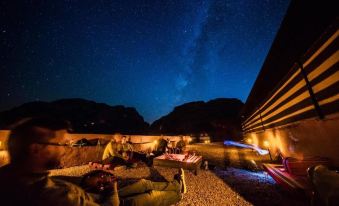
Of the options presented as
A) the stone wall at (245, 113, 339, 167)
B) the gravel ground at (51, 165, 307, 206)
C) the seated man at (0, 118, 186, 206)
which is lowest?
the gravel ground at (51, 165, 307, 206)

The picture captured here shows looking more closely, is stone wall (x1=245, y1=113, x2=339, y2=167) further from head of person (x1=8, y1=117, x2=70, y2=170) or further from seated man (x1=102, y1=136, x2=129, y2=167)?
seated man (x1=102, y1=136, x2=129, y2=167)

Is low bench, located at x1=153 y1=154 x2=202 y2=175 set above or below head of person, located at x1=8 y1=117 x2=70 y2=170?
below

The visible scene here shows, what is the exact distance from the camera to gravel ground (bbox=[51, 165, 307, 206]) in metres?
3.77

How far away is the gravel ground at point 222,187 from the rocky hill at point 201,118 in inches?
1435

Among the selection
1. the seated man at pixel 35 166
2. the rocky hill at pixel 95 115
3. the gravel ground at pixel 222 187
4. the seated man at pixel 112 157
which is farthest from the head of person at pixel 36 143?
the rocky hill at pixel 95 115

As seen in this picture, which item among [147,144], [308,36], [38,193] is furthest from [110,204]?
[147,144]

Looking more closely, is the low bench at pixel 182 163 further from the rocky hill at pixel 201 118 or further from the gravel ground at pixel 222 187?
the rocky hill at pixel 201 118

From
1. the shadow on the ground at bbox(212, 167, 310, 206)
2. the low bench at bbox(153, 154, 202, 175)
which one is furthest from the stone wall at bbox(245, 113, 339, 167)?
the low bench at bbox(153, 154, 202, 175)

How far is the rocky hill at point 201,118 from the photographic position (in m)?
47.4

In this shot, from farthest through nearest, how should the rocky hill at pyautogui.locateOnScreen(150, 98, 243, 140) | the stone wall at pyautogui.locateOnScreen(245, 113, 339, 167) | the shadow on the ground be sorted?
the rocky hill at pyautogui.locateOnScreen(150, 98, 243, 140) < the stone wall at pyautogui.locateOnScreen(245, 113, 339, 167) < the shadow on the ground

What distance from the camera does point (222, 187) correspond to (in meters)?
4.78

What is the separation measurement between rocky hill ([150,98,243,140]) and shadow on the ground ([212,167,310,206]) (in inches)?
1428

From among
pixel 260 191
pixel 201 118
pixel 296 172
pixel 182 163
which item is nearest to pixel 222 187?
pixel 260 191

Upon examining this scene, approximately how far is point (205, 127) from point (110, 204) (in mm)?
49145
